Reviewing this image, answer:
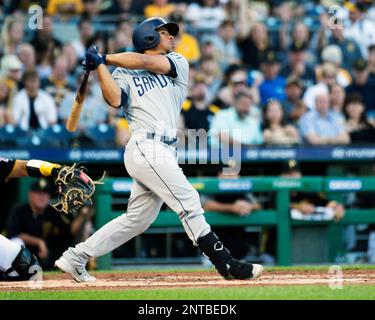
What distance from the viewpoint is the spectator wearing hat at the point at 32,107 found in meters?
11.6

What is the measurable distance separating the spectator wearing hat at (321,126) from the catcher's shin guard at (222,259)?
493cm

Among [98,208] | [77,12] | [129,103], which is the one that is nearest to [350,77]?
[77,12]

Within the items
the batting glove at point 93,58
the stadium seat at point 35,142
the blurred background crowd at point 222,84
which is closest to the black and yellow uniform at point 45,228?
the blurred background crowd at point 222,84

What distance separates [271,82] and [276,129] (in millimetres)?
1373

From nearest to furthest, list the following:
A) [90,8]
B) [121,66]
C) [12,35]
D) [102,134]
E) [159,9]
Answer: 1. [121,66]
2. [102,134]
3. [12,35]
4. [90,8]
5. [159,9]

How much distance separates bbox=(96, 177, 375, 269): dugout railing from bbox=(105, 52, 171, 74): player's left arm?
368cm

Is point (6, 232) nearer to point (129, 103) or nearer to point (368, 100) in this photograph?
point (129, 103)

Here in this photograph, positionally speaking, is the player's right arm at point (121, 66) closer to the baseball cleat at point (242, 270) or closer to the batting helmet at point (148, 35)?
the batting helmet at point (148, 35)

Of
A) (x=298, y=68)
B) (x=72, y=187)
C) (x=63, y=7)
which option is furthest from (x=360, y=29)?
(x=72, y=187)

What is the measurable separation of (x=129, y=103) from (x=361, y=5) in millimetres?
8256

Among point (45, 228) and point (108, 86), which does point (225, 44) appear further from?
point (108, 86)

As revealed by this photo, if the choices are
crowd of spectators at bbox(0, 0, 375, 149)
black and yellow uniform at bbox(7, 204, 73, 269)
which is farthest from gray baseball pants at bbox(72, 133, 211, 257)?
crowd of spectators at bbox(0, 0, 375, 149)

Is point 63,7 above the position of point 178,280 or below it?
above

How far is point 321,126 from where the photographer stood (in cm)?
1230
